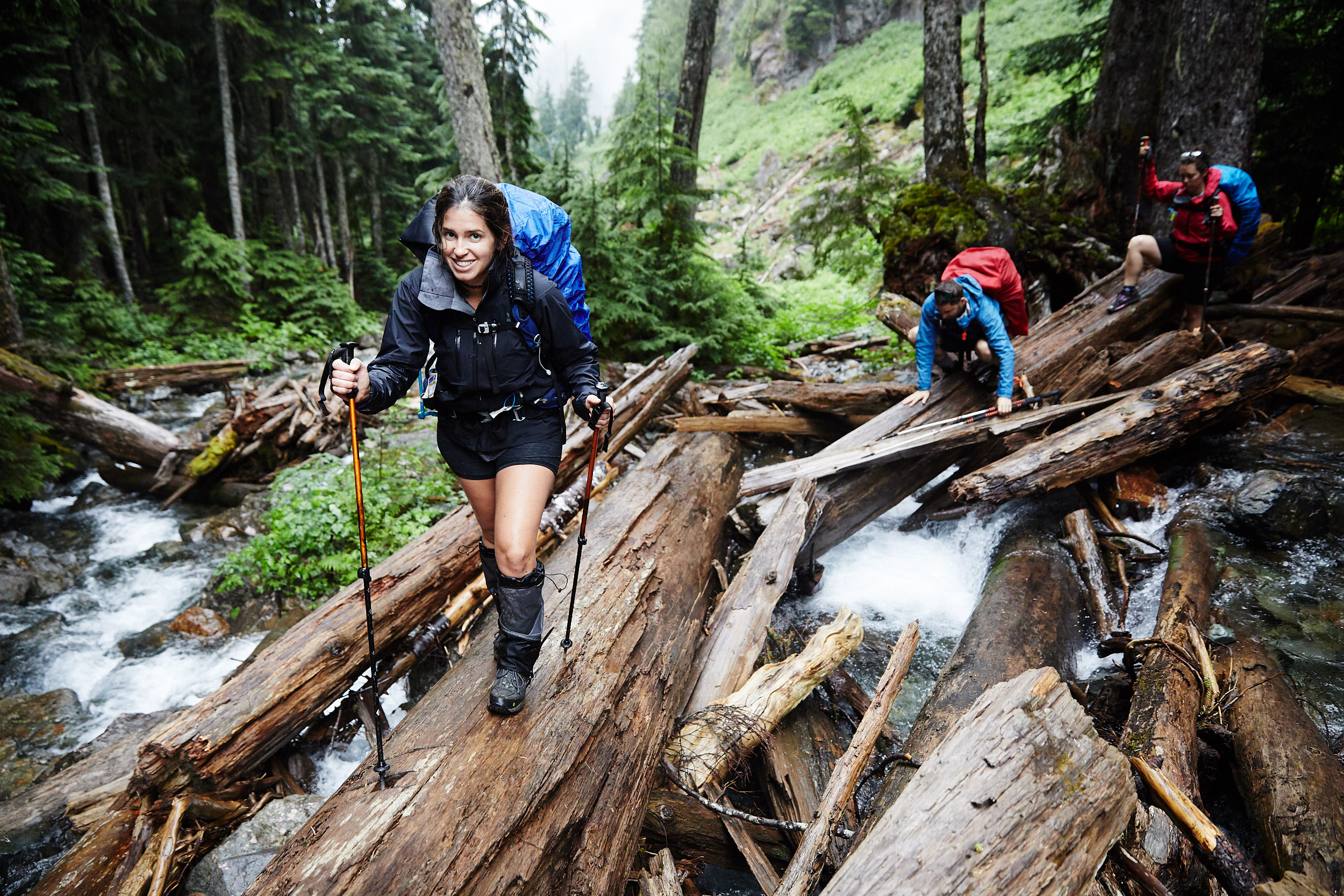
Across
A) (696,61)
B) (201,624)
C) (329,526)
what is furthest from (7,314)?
(696,61)

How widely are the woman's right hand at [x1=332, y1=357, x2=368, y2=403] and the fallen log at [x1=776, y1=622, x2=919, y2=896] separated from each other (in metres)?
2.72

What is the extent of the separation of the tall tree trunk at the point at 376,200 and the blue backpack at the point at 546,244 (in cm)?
2357

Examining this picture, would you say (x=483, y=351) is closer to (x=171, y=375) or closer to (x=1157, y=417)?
(x=1157, y=417)

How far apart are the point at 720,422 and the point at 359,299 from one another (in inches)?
858

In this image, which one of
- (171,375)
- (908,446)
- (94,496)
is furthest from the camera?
(171,375)

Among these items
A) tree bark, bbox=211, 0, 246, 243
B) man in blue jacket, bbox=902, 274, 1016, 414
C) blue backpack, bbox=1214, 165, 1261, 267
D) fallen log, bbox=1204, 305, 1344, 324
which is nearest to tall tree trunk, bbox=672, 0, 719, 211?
man in blue jacket, bbox=902, 274, 1016, 414

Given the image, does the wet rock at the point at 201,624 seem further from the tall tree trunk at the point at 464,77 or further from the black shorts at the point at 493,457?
the tall tree trunk at the point at 464,77

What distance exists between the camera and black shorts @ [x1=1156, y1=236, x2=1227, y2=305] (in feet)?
21.8

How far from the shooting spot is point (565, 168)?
10.4 metres

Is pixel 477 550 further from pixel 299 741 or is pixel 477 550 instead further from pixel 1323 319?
pixel 1323 319

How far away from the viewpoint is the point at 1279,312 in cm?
707

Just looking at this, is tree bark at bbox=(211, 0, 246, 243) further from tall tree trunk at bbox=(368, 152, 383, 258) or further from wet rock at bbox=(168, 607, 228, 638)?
wet rock at bbox=(168, 607, 228, 638)

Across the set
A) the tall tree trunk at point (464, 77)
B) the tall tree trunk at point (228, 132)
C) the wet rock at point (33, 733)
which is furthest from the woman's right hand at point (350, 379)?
the tall tree trunk at point (228, 132)

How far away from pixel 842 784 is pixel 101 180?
2230 cm
